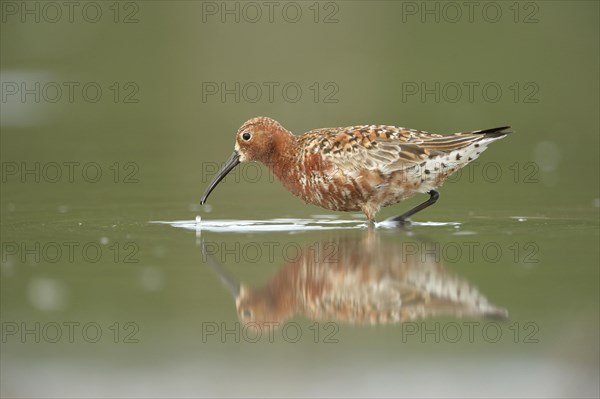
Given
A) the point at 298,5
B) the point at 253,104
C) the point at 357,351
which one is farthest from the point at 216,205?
the point at 298,5

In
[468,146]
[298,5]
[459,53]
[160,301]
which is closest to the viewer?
[160,301]

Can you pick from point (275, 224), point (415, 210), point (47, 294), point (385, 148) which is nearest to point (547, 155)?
point (415, 210)

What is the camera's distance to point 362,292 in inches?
334

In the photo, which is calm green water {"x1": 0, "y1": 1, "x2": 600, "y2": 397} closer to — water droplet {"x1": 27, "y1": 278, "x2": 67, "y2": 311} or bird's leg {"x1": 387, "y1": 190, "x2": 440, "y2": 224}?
water droplet {"x1": 27, "y1": 278, "x2": 67, "y2": 311}

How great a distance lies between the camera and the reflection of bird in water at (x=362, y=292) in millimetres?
8023

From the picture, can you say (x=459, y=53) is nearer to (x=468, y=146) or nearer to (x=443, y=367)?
(x=468, y=146)

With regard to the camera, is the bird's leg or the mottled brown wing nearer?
the mottled brown wing

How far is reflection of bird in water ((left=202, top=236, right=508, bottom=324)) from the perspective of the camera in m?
8.02

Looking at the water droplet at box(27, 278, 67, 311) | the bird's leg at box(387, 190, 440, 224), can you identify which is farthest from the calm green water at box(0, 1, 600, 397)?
the bird's leg at box(387, 190, 440, 224)

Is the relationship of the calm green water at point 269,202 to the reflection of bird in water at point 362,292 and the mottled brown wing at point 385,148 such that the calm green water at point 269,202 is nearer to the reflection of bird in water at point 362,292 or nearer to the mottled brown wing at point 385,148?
the reflection of bird in water at point 362,292

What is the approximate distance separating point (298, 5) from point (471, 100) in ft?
31.9

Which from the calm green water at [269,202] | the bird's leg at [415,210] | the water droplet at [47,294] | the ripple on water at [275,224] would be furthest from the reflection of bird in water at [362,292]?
the bird's leg at [415,210]

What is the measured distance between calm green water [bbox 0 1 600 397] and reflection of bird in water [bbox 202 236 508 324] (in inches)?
3.9

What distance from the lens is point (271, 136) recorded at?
12633mm
